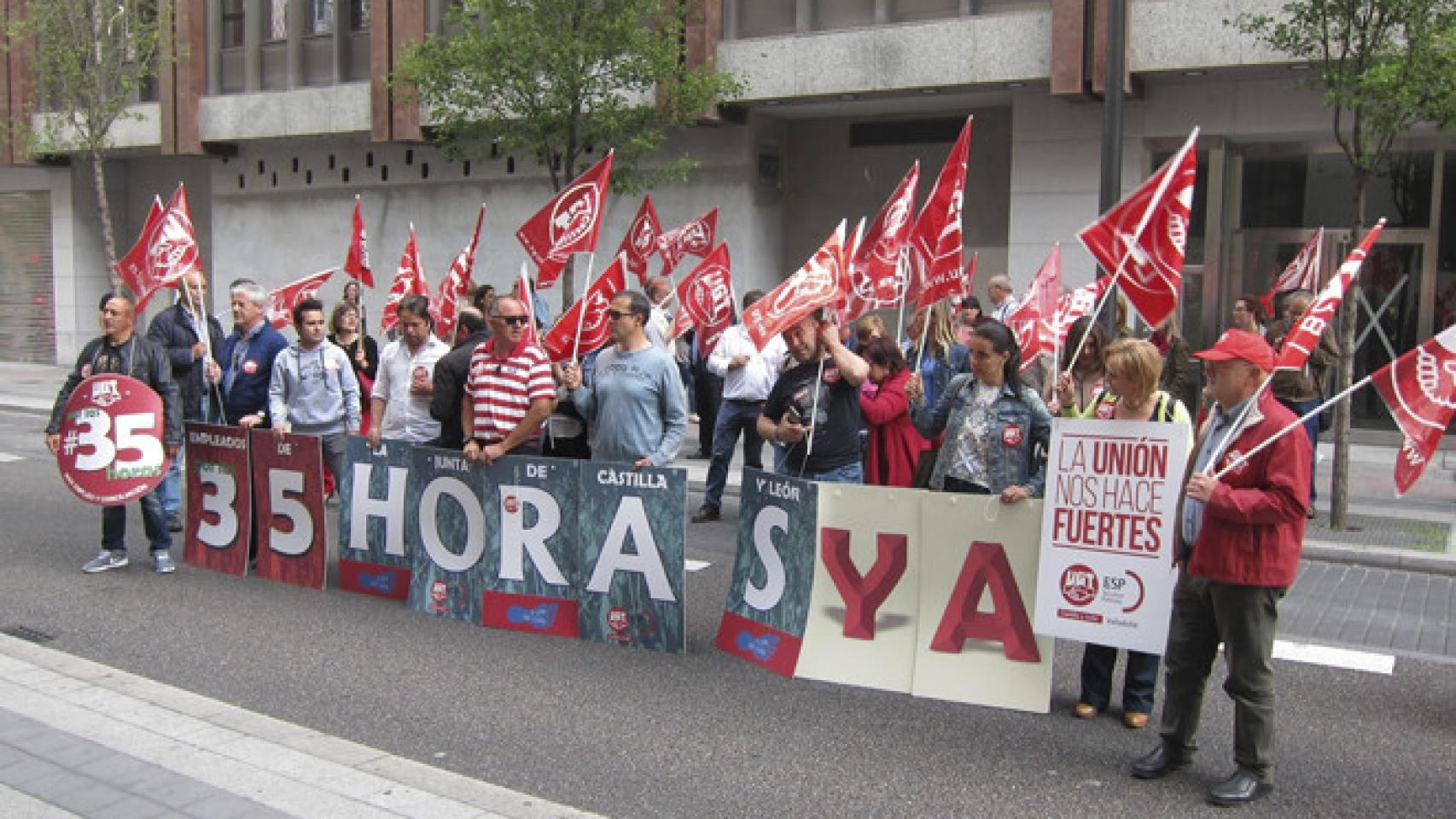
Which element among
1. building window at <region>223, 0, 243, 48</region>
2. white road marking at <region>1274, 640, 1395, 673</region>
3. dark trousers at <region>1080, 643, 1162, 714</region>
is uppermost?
building window at <region>223, 0, 243, 48</region>

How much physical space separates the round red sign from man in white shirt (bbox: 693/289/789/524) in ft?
14.3

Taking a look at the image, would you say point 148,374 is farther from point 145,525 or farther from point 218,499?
point 145,525

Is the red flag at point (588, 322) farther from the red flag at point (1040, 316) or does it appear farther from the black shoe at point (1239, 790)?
the black shoe at point (1239, 790)

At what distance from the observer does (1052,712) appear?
596 centimetres

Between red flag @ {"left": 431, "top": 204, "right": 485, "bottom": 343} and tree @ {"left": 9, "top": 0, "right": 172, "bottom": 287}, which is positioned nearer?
red flag @ {"left": 431, "top": 204, "right": 485, "bottom": 343}

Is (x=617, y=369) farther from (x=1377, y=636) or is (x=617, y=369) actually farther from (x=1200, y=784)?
(x=1377, y=636)

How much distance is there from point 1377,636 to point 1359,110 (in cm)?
519

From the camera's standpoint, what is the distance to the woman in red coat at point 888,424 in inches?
287

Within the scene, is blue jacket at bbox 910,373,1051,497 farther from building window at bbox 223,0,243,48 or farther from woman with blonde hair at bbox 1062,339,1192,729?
building window at bbox 223,0,243,48

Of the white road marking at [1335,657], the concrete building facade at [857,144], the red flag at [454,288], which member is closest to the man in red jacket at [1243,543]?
the white road marking at [1335,657]

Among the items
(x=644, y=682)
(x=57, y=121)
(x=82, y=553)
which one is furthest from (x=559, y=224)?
(x=57, y=121)

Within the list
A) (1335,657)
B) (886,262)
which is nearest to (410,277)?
(886,262)

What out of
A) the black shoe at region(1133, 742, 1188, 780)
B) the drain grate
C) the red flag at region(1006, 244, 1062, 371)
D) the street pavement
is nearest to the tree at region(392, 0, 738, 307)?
the red flag at region(1006, 244, 1062, 371)

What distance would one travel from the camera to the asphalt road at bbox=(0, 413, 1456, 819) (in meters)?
4.95
